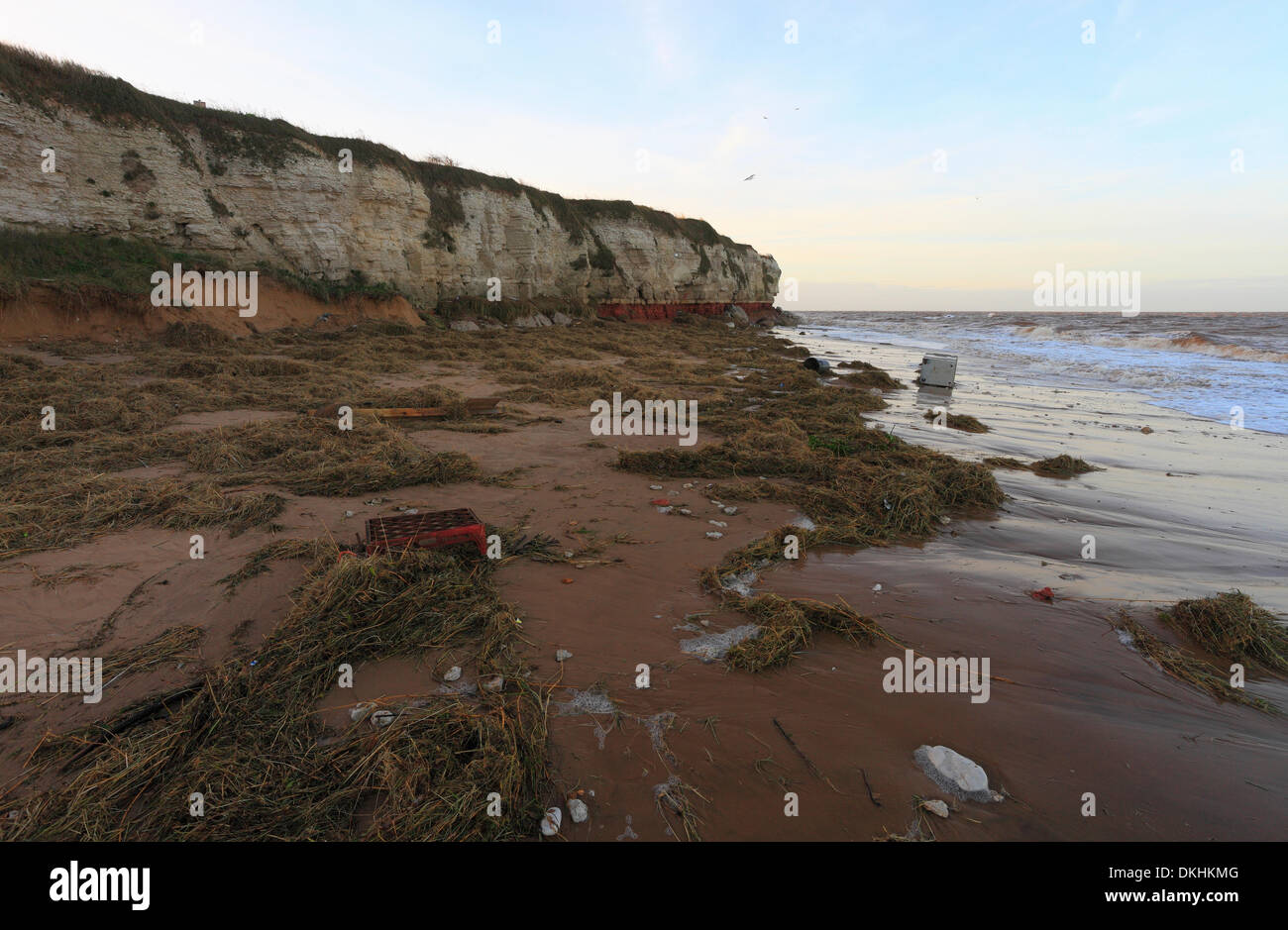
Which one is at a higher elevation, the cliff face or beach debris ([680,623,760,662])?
the cliff face

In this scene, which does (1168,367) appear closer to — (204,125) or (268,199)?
(268,199)

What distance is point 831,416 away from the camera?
441 inches

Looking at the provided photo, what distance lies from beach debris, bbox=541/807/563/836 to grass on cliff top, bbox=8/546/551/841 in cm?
4

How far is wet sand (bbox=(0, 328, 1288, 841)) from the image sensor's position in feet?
8.46

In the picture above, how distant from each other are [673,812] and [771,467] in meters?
5.94

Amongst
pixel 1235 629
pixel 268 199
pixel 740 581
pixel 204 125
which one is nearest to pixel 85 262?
pixel 268 199

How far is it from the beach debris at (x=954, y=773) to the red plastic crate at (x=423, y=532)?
3510 millimetres

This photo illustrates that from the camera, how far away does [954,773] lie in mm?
2725

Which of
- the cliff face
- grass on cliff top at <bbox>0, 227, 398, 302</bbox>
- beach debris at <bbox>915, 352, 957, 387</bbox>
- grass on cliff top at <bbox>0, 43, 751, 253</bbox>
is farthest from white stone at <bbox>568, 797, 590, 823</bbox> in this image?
grass on cliff top at <bbox>0, 43, 751, 253</bbox>

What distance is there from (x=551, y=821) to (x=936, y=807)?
1.80 meters

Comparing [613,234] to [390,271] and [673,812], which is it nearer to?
[390,271]

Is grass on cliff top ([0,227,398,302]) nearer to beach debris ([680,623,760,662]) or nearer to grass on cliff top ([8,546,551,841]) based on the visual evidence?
grass on cliff top ([8,546,551,841])

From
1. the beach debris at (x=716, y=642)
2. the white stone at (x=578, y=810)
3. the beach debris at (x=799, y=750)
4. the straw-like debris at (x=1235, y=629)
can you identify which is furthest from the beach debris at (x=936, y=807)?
the straw-like debris at (x=1235, y=629)
